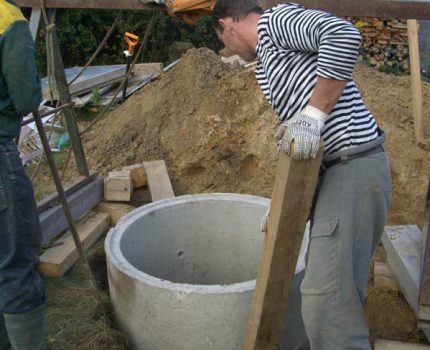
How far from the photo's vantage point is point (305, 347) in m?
2.95

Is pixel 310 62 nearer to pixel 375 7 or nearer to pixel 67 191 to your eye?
pixel 375 7

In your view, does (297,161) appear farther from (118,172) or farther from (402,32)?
(402,32)

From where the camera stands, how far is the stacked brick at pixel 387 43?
27.3 ft

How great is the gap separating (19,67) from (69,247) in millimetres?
1663

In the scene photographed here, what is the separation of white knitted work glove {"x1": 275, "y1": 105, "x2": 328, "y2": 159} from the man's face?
46 cm

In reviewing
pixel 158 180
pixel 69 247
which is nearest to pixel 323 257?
pixel 69 247

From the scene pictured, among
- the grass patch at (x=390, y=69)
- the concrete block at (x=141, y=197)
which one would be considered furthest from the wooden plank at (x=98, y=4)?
the grass patch at (x=390, y=69)

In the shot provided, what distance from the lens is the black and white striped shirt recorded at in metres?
Answer: 1.81

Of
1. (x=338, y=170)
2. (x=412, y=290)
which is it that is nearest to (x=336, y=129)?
(x=338, y=170)

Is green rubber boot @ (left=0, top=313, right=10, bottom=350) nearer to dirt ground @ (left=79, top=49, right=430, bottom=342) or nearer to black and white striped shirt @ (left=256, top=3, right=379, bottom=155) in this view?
black and white striped shirt @ (left=256, top=3, right=379, bottom=155)

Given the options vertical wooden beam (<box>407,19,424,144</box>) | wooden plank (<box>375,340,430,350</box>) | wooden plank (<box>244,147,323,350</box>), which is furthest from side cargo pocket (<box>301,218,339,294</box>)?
vertical wooden beam (<box>407,19,424,144</box>)

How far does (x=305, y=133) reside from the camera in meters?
1.76

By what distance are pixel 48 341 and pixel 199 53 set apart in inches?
159

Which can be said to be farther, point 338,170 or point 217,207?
point 217,207
